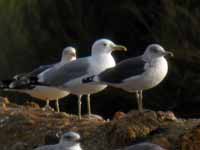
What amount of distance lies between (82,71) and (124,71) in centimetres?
88

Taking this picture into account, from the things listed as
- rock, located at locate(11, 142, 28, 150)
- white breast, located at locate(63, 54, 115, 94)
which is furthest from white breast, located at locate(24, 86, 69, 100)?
rock, located at locate(11, 142, 28, 150)

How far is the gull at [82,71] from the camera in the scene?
13281mm

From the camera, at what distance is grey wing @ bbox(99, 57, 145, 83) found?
12461 millimetres

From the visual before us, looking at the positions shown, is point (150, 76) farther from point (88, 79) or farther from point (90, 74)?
point (90, 74)

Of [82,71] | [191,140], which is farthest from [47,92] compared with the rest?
[191,140]

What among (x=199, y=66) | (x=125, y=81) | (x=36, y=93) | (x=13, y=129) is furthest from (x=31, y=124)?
(x=199, y=66)

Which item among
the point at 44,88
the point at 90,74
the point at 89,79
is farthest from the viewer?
the point at 44,88

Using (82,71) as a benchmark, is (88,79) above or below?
below

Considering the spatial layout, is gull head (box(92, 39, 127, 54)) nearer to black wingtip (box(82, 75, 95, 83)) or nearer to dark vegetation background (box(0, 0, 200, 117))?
black wingtip (box(82, 75, 95, 83))

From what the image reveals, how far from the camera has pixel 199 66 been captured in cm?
1923

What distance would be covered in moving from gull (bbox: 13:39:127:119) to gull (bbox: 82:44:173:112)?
15.1 inches

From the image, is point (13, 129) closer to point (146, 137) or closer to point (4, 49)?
point (146, 137)

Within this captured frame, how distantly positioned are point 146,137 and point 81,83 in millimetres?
2592

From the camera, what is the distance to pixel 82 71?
13336 mm
